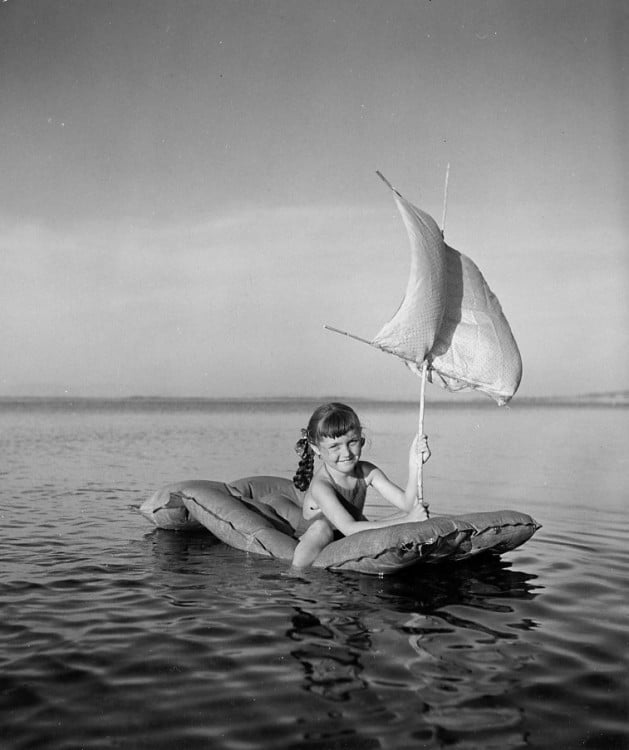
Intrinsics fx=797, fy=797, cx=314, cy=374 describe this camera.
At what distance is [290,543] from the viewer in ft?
24.6

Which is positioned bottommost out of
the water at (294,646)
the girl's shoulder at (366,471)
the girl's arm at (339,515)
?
the water at (294,646)

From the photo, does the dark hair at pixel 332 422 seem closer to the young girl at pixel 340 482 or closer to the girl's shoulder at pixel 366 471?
the young girl at pixel 340 482

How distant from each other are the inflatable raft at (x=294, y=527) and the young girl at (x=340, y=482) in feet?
0.66

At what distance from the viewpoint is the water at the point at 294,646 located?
372 centimetres

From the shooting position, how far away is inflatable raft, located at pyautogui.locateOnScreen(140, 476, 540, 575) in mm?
6508

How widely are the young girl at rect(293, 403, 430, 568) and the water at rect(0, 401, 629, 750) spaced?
1.44ft

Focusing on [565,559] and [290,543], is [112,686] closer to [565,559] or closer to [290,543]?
[290,543]

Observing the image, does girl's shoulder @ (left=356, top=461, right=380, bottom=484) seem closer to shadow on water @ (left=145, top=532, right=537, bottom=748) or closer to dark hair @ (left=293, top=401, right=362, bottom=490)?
dark hair @ (left=293, top=401, right=362, bottom=490)

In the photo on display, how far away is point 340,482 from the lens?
739 cm

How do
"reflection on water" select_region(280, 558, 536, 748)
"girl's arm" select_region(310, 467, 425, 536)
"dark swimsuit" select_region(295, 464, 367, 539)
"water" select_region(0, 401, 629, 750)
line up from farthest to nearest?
"dark swimsuit" select_region(295, 464, 367, 539) < "girl's arm" select_region(310, 467, 425, 536) < "reflection on water" select_region(280, 558, 536, 748) < "water" select_region(0, 401, 629, 750)

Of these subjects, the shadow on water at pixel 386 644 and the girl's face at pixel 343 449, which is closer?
the shadow on water at pixel 386 644

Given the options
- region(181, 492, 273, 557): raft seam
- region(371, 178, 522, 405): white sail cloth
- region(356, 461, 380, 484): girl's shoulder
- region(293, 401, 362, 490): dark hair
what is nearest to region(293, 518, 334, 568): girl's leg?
region(181, 492, 273, 557): raft seam

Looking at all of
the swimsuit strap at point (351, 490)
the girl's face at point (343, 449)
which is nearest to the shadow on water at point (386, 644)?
the swimsuit strap at point (351, 490)

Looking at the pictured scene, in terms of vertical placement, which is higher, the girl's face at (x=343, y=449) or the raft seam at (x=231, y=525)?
the girl's face at (x=343, y=449)
